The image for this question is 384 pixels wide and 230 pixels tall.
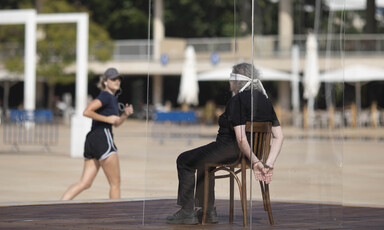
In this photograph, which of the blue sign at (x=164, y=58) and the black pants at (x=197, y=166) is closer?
the black pants at (x=197, y=166)

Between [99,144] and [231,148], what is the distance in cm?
250

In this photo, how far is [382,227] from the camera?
6.89m

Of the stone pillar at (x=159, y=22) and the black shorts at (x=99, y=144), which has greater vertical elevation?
the stone pillar at (x=159, y=22)

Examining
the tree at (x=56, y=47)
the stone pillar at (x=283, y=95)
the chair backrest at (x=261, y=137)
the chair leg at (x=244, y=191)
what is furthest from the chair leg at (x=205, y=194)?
the tree at (x=56, y=47)

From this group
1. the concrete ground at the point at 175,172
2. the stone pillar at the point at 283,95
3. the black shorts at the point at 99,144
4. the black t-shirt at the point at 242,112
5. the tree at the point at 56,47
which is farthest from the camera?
the tree at the point at 56,47

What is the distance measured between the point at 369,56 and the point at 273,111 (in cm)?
3559

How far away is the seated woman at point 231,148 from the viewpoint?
6.45m

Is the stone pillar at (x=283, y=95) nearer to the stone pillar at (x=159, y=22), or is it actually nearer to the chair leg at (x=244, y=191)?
the chair leg at (x=244, y=191)

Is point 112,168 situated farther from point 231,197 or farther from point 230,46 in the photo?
point 230,46

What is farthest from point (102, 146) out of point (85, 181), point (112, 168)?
point (85, 181)

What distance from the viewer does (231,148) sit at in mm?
6578

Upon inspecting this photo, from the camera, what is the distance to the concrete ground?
23.2ft

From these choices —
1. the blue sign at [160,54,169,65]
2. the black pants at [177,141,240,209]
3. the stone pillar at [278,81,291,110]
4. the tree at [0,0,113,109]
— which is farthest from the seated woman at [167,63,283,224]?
the tree at [0,0,113,109]

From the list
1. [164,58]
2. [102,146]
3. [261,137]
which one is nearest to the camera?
[261,137]
